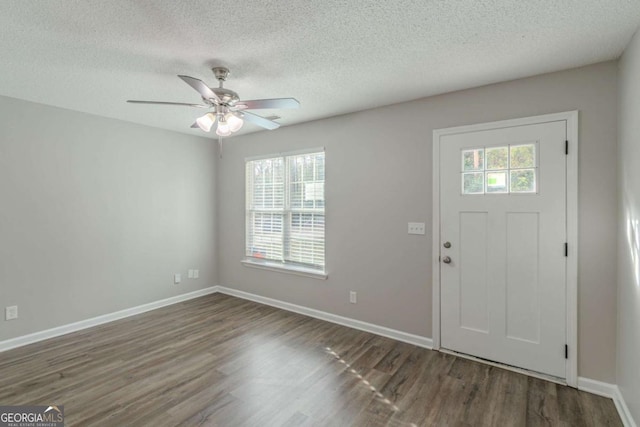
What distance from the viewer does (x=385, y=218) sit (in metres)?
3.31

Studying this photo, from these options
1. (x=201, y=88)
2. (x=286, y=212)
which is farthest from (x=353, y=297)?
(x=201, y=88)

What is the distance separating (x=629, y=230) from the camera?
193cm

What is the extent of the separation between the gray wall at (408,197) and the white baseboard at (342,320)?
0.06 metres

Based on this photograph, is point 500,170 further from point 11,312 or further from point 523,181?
point 11,312

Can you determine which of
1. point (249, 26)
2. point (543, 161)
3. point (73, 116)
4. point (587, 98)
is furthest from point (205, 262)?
point (587, 98)

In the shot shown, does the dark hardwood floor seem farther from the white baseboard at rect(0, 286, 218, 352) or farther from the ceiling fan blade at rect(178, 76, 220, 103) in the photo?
the ceiling fan blade at rect(178, 76, 220, 103)

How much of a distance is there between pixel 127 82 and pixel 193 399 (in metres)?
2.68

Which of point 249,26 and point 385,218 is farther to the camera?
point 385,218

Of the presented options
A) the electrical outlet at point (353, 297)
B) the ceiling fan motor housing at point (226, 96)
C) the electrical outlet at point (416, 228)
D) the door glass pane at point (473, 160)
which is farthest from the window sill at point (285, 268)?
the ceiling fan motor housing at point (226, 96)

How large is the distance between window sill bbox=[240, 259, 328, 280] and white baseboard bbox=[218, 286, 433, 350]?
0.44m

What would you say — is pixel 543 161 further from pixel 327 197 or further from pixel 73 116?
pixel 73 116

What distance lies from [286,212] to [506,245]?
2647mm

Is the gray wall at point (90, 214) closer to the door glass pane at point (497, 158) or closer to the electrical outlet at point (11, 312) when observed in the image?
the electrical outlet at point (11, 312)

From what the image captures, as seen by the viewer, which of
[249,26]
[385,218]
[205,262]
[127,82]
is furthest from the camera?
[205,262]
